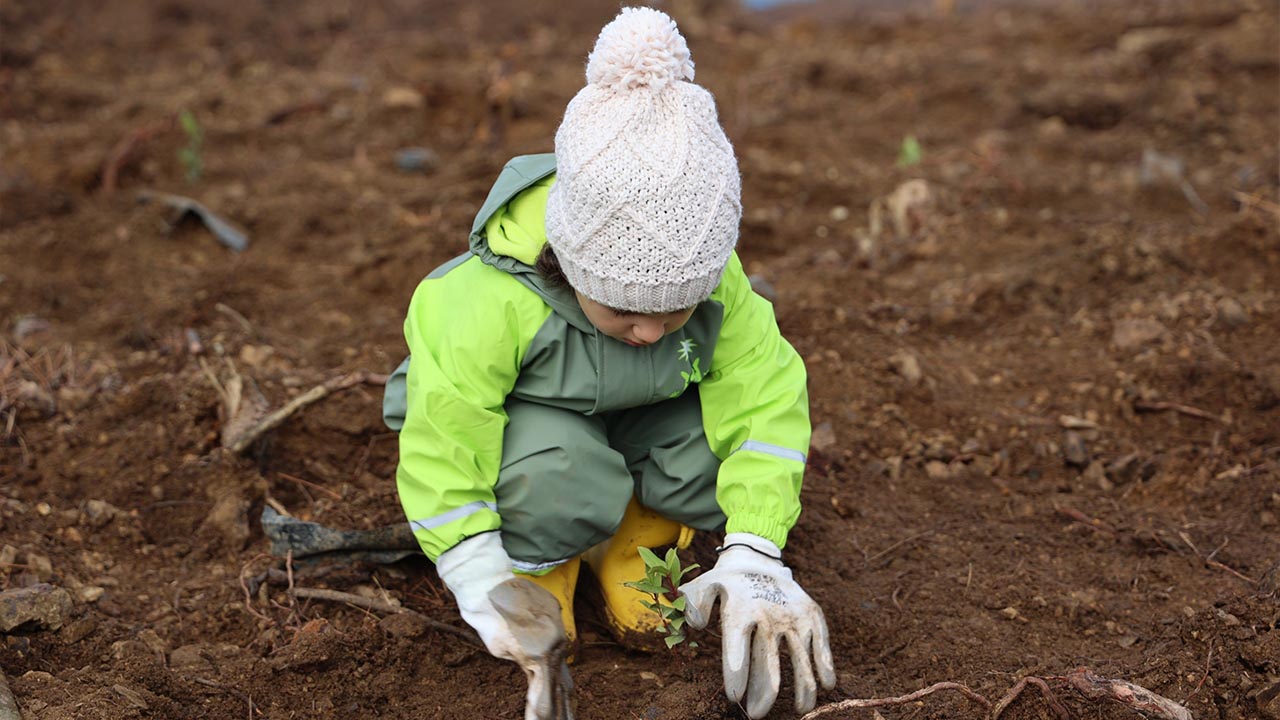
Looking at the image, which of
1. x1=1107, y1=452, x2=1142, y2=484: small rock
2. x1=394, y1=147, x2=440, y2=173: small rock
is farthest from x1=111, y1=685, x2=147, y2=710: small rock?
x1=394, y1=147, x2=440, y2=173: small rock

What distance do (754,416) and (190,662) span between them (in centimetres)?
111

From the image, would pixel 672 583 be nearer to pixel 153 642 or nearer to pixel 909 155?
pixel 153 642

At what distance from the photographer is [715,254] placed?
72.6 inches

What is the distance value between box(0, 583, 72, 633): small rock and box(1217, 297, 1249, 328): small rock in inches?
115

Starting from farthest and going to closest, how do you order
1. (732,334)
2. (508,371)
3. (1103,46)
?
(1103,46), (732,334), (508,371)

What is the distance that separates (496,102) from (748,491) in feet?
11.0

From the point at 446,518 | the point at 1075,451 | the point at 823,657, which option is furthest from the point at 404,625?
the point at 1075,451

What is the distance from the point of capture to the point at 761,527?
6.77 feet

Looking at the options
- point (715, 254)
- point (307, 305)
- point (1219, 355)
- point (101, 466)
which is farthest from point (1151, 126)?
point (101, 466)

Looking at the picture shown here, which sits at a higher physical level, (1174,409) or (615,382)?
(615,382)

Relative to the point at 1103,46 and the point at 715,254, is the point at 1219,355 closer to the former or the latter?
the point at 715,254

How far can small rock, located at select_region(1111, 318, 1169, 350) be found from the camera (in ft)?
10.5

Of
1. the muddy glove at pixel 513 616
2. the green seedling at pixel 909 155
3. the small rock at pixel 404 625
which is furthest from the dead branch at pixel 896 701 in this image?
the green seedling at pixel 909 155

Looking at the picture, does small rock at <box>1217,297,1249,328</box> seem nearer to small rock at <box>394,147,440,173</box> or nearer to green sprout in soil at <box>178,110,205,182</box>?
small rock at <box>394,147,440,173</box>
